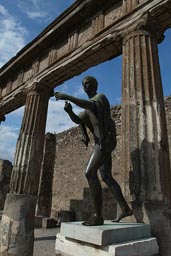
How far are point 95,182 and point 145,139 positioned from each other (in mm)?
1034

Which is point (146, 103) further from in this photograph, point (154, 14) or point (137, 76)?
point (154, 14)

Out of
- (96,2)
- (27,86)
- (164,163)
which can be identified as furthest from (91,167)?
(27,86)

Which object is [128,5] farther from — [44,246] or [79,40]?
[44,246]

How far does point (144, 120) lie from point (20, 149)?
3.50 metres

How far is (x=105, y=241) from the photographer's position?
187 cm

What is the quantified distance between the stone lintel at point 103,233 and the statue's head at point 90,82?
177cm

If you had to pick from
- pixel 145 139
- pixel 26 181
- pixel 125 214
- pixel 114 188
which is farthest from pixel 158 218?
pixel 26 181

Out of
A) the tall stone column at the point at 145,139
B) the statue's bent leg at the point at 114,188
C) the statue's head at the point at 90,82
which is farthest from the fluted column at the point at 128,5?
the statue's bent leg at the point at 114,188

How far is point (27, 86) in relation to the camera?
6559mm

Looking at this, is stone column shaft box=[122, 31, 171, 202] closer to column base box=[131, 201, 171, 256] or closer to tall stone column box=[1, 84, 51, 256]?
column base box=[131, 201, 171, 256]

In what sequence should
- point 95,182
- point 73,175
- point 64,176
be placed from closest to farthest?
1. point 95,182
2. point 73,175
3. point 64,176

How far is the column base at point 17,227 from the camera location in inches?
171

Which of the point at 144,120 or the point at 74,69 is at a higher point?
the point at 74,69

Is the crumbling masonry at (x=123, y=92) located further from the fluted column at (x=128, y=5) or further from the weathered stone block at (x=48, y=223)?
the weathered stone block at (x=48, y=223)
